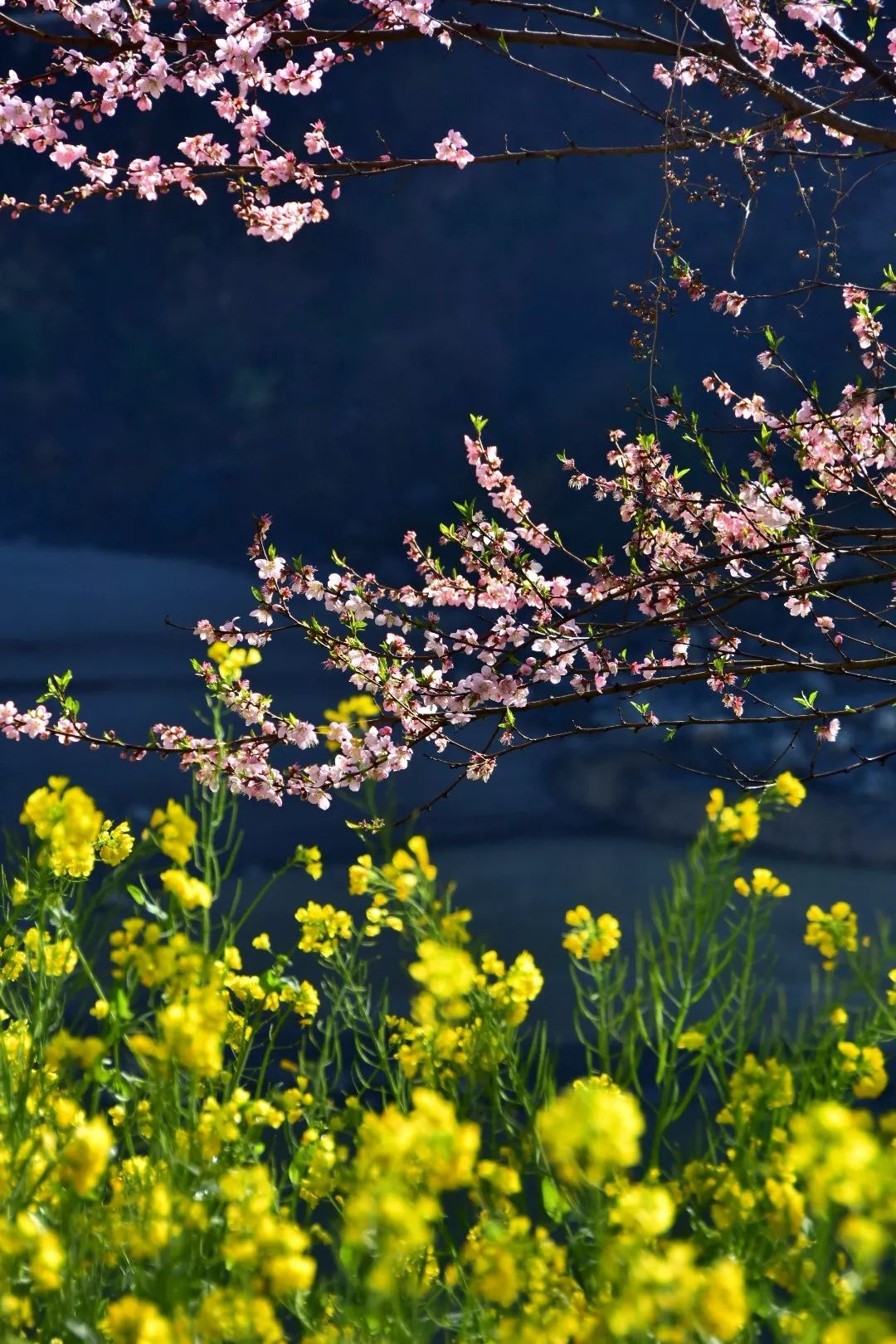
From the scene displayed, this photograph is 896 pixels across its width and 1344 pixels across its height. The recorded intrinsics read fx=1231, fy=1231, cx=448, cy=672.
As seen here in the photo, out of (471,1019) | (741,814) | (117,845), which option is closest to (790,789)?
(741,814)

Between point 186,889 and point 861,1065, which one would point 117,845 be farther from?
point 861,1065

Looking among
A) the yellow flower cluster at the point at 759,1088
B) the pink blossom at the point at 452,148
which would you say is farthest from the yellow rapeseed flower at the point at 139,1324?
the pink blossom at the point at 452,148

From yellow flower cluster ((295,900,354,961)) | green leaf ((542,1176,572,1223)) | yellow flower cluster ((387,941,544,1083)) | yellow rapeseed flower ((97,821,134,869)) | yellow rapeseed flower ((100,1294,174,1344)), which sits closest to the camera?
yellow rapeseed flower ((100,1294,174,1344))

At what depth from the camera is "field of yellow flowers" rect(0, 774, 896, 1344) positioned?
867mm

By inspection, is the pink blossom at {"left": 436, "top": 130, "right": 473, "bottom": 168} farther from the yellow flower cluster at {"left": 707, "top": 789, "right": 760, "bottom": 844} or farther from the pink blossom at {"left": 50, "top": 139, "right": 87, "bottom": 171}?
the yellow flower cluster at {"left": 707, "top": 789, "right": 760, "bottom": 844}

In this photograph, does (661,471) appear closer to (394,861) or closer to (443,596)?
(443,596)

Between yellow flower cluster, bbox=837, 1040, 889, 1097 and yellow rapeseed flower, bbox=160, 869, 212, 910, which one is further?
yellow flower cluster, bbox=837, 1040, 889, 1097

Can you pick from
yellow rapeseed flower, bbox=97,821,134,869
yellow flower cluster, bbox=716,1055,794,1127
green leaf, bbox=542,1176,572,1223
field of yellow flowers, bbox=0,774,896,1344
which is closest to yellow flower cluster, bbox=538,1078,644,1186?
field of yellow flowers, bbox=0,774,896,1344

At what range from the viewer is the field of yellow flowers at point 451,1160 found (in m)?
0.87

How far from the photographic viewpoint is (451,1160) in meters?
0.86

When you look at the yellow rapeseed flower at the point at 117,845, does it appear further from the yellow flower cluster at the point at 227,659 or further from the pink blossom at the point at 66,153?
the pink blossom at the point at 66,153

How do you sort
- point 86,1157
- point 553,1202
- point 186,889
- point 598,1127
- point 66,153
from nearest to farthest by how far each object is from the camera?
point 598,1127, point 86,1157, point 186,889, point 553,1202, point 66,153

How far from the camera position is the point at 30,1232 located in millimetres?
973

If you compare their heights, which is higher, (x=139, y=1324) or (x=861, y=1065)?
(x=861, y=1065)
